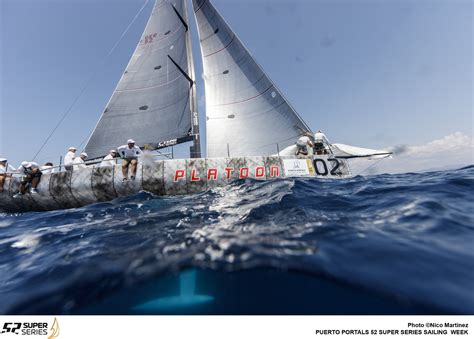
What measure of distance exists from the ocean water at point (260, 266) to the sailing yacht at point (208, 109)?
16.7 ft

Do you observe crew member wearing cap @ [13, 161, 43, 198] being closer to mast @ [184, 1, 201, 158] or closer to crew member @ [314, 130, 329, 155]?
mast @ [184, 1, 201, 158]

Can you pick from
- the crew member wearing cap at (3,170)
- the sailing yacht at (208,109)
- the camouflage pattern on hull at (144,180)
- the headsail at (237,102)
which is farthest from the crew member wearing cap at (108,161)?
the headsail at (237,102)

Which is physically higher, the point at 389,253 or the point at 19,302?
the point at 389,253

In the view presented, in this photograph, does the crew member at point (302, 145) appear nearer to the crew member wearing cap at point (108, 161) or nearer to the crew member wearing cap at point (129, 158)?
the crew member wearing cap at point (129, 158)

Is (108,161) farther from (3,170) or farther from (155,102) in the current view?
(155,102)

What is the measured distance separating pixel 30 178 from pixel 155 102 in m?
7.67

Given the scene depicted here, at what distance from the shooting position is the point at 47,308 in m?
1.57
